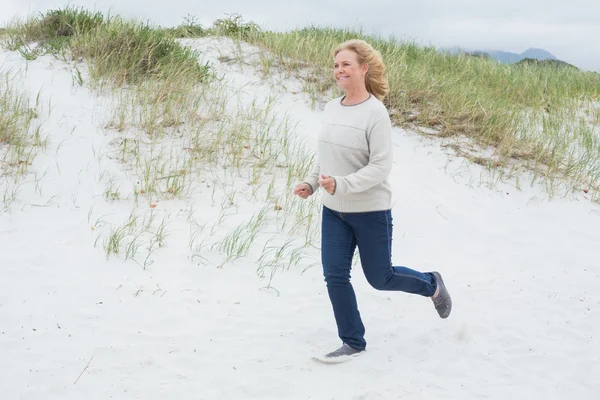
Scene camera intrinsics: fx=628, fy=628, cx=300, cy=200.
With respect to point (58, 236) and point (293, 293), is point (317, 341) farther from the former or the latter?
point (58, 236)

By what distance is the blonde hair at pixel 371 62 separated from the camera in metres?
3.95

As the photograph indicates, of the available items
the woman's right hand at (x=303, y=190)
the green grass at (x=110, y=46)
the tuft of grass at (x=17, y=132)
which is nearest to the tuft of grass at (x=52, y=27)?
the green grass at (x=110, y=46)

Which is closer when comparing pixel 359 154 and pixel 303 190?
pixel 359 154

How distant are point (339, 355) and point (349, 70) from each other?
1.89 m

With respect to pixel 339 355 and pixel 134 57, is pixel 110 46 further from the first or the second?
pixel 339 355

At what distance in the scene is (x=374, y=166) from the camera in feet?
12.5

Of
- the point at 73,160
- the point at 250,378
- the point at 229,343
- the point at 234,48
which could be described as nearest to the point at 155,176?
the point at 73,160

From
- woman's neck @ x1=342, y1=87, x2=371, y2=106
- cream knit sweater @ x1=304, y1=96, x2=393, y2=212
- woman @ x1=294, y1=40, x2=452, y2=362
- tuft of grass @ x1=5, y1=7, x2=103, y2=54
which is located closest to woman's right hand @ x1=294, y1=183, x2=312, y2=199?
woman @ x1=294, y1=40, x2=452, y2=362

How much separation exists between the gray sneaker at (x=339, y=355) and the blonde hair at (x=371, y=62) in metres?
1.70

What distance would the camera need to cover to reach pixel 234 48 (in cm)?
1052

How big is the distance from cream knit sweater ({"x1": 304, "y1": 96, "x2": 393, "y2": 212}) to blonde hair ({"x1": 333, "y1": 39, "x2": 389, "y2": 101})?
0.14 meters

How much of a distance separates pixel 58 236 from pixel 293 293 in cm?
231

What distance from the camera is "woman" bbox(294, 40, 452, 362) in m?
3.85

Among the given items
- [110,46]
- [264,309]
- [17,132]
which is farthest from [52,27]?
[264,309]
